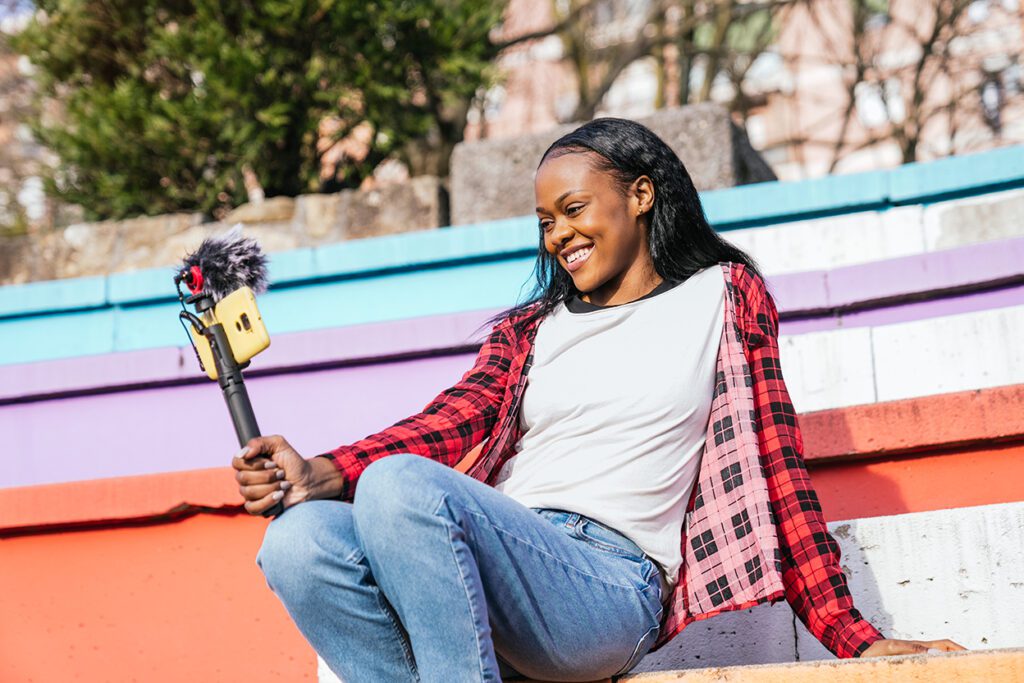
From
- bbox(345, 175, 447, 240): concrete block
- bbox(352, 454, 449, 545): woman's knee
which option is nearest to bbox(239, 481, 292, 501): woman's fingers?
bbox(352, 454, 449, 545): woman's knee

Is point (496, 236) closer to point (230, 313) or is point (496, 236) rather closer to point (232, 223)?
A: point (232, 223)

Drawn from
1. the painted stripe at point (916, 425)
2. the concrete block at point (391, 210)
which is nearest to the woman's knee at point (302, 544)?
the painted stripe at point (916, 425)

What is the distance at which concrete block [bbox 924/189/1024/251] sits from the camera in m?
3.91

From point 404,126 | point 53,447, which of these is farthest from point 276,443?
point 404,126

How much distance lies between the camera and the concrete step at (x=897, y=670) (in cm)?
183

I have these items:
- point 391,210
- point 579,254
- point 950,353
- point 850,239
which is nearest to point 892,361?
point 950,353

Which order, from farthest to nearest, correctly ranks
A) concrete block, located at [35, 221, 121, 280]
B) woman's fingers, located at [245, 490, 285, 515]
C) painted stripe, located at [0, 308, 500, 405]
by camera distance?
concrete block, located at [35, 221, 121, 280] → painted stripe, located at [0, 308, 500, 405] → woman's fingers, located at [245, 490, 285, 515]

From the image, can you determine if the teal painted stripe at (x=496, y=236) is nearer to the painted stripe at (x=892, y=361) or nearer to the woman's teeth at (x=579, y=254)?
the painted stripe at (x=892, y=361)

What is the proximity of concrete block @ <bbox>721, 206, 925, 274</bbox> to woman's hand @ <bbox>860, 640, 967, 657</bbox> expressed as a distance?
216cm

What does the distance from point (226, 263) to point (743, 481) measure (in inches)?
40.2

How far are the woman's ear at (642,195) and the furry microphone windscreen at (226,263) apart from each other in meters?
A: 0.80

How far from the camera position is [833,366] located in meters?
3.41

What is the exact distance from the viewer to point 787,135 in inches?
695

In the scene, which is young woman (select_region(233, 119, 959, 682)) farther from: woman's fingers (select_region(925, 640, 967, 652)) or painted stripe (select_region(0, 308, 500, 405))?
painted stripe (select_region(0, 308, 500, 405))
